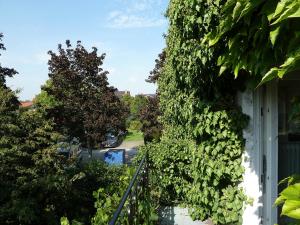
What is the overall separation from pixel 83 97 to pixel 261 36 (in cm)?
1787

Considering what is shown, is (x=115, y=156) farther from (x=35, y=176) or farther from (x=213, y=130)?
(x=213, y=130)

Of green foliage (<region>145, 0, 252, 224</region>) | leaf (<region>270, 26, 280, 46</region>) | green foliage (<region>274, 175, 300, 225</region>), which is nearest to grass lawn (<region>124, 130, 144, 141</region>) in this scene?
green foliage (<region>145, 0, 252, 224</region>)

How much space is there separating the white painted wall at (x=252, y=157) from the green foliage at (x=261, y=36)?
2.23 m

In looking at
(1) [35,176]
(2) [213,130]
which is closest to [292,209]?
(2) [213,130]

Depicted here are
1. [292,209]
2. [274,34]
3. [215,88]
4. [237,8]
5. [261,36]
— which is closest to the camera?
[292,209]

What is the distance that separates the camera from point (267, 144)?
16.8 ft

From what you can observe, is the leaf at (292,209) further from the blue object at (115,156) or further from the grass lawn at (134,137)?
the grass lawn at (134,137)

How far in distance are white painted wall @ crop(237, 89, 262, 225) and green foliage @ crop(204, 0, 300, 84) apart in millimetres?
2225

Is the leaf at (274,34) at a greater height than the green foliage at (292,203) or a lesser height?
greater

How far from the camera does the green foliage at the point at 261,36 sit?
202cm

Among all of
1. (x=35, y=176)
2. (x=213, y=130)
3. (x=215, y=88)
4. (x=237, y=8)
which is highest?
(x=237, y=8)

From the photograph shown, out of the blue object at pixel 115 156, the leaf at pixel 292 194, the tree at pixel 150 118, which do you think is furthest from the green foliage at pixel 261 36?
the tree at pixel 150 118

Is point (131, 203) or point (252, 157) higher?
point (252, 157)

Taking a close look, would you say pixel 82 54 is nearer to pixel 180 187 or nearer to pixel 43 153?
pixel 43 153
